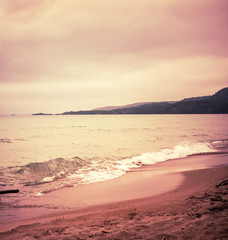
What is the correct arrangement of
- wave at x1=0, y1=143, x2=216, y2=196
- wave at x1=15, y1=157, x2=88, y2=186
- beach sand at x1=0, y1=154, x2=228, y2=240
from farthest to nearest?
1. wave at x1=15, y1=157, x2=88, y2=186
2. wave at x1=0, y1=143, x2=216, y2=196
3. beach sand at x1=0, y1=154, x2=228, y2=240

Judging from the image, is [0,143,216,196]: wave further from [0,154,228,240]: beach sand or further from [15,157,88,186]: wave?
[0,154,228,240]: beach sand

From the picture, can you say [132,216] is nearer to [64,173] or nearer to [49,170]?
[64,173]

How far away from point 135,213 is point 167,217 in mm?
1053

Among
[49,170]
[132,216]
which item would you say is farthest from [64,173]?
[132,216]

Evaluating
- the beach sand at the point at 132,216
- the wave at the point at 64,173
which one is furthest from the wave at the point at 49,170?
the beach sand at the point at 132,216

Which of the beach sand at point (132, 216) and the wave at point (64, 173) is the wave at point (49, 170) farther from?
the beach sand at point (132, 216)

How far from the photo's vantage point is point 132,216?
5.76 m

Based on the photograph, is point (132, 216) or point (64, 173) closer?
point (132, 216)

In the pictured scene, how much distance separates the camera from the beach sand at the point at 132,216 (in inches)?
Answer: 176

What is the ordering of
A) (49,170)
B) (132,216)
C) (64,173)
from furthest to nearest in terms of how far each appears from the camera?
(49,170) → (64,173) → (132,216)

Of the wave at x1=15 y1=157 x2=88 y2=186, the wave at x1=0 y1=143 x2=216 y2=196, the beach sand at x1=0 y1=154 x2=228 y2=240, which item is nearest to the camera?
the beach sand at x1=0 y1=154 x2=228 y2=240

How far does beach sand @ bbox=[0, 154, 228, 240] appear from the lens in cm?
448

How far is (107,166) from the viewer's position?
1488 cm

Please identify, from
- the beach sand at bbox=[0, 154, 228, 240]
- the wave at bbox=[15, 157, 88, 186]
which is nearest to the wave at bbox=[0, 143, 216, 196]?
the wave at bbox=[15, 157, 88, 186]
